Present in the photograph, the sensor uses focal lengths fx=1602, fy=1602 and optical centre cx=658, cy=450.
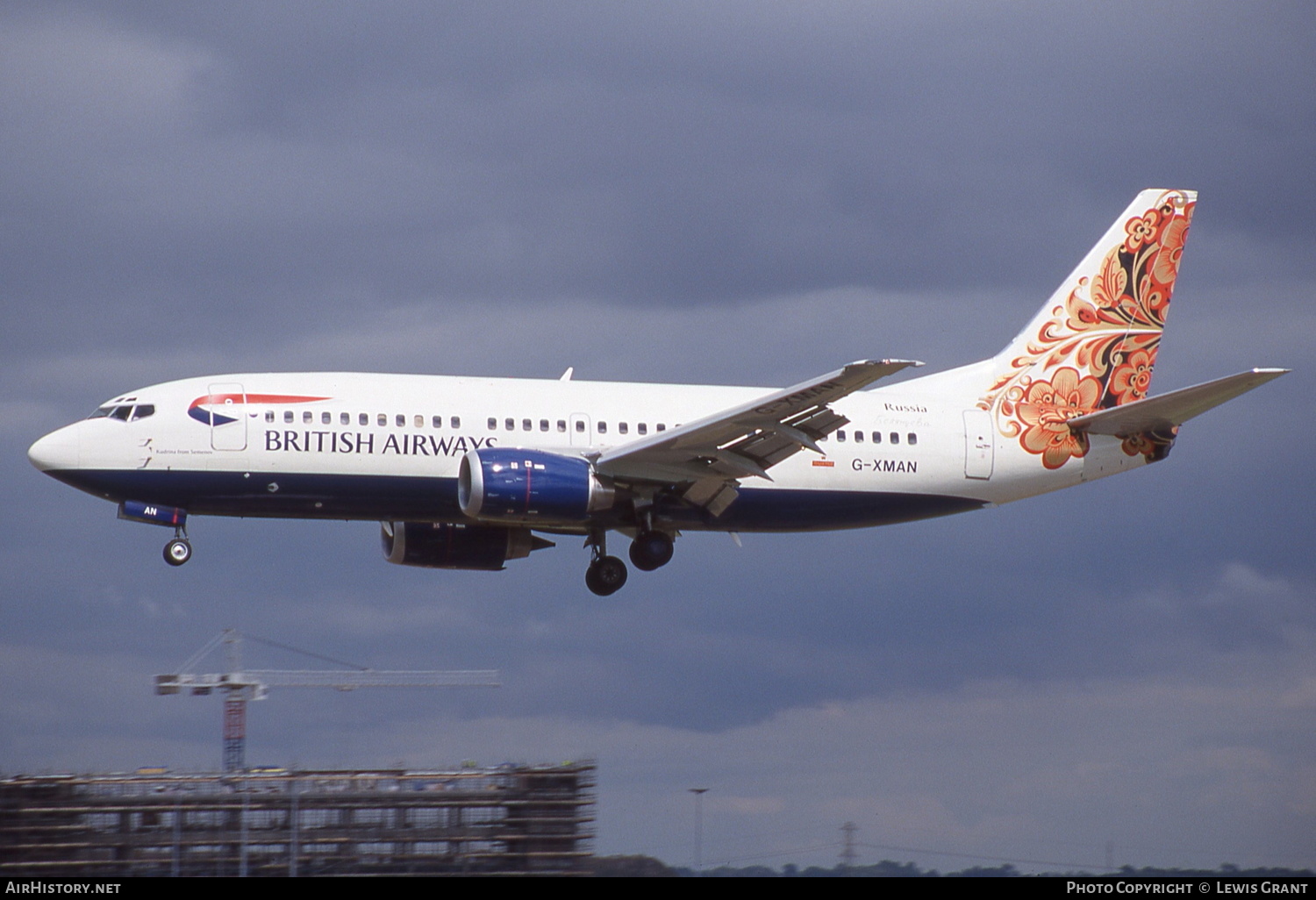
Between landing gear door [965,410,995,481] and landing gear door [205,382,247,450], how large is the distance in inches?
813

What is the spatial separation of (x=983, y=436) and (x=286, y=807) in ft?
199

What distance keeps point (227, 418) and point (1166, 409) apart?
1032 inches

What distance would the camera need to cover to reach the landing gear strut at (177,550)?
4300 cm

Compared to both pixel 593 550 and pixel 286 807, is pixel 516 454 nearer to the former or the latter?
pixel 593 550

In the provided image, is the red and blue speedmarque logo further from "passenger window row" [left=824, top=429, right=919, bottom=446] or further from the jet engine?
"passenger window row" [left=824, top=429, right=919, bottom=446]

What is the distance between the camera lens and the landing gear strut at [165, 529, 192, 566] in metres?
43.0

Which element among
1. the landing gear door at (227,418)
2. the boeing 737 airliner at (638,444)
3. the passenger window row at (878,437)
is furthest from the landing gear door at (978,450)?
the landing gear door at (227,418)

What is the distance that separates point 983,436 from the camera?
4747 cm

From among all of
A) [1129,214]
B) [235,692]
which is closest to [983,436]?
[1129,214]

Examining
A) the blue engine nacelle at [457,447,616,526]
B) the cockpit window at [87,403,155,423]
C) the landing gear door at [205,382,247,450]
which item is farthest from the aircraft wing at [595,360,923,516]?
the cockpit window at [87,403,155,423]

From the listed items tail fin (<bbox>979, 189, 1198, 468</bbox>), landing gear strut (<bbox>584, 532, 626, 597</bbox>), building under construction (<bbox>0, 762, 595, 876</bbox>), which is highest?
tail fin (<bbox>979, 189, 1198, 468</bbox>)

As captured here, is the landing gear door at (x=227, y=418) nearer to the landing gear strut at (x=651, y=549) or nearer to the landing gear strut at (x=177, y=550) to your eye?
the landing gear strut at (x=177, y=550)

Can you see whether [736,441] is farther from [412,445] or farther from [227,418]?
[227,418]

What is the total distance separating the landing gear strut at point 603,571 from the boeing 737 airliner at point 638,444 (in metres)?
0.05
